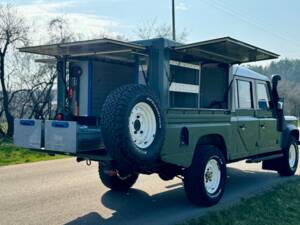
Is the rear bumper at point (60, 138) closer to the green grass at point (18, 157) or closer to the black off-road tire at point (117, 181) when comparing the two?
the black off-road tire at point (117, 181)

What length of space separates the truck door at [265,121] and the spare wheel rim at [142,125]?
3.48m

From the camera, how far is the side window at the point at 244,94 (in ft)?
25.8

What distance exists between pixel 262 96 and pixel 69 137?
4885 mm

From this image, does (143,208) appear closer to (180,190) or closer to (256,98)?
(180,190)

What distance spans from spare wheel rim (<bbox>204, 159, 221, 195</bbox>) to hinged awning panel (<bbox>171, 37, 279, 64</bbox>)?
1.74 m

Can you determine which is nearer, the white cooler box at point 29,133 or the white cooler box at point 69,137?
the white cooler box at point 69,137

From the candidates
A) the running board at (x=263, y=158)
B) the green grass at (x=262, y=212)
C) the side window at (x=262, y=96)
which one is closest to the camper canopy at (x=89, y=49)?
the green grass at (x=262, y=212)

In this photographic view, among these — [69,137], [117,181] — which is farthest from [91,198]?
[69,137]

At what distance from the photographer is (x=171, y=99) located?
6770 mm

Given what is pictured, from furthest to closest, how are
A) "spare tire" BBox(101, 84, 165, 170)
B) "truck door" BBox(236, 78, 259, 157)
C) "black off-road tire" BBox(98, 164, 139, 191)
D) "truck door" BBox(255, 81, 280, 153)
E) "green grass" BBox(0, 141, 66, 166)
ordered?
"green grass" BBox(0, 141, 66, 166), "truck door" BBox(255, 81, 280, 153), "truck door" BBox(236, 78, 259, 157), "black off-road tire" BBox(98, 164, 139, 191), "spare tire" BBox(101, 84, 165, 170)

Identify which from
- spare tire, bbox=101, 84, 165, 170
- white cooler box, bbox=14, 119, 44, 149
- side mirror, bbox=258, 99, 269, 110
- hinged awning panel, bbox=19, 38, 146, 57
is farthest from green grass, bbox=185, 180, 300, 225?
hinged awning panel, bbox=19, 38, 146, 57

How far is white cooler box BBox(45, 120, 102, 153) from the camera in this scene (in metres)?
5.28

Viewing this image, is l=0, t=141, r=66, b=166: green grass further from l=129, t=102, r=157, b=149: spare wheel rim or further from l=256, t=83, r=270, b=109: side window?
l=129, t=102, r=157, b=149: spare wheel rim

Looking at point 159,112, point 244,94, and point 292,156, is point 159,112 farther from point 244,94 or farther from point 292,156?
point 292,156
